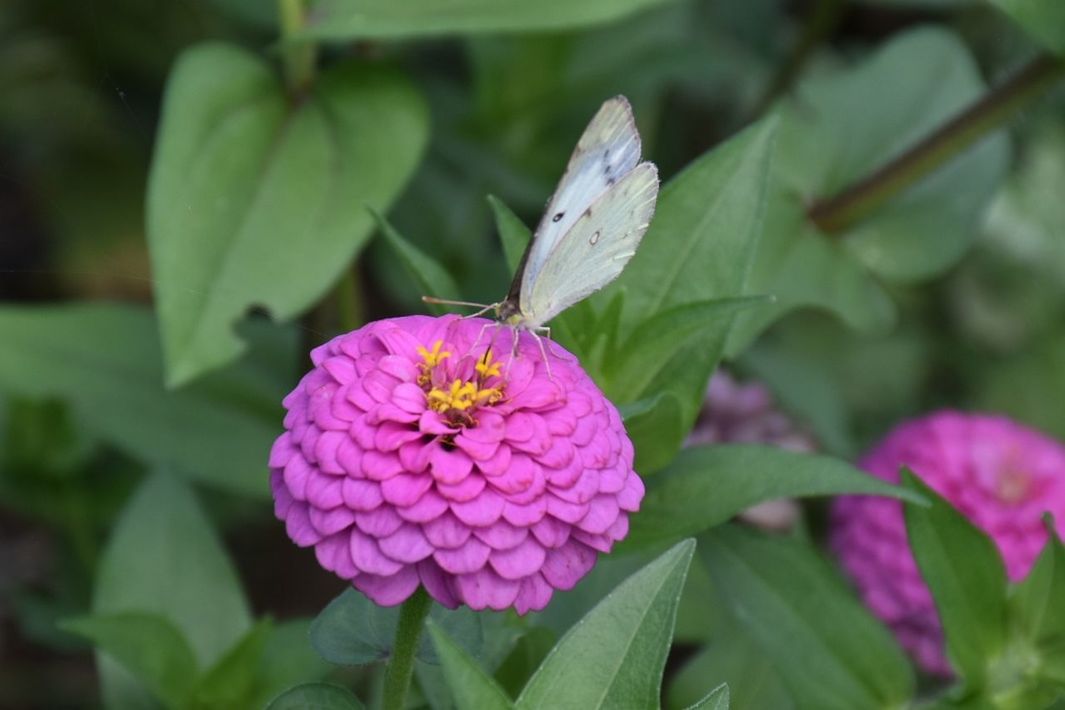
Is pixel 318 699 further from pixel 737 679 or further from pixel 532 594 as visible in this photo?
pixel 737 679

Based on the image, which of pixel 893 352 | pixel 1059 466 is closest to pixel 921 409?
pixel 893 352

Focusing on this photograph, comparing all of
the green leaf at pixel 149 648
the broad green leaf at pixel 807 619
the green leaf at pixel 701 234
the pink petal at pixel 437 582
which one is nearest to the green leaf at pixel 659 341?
the green leaf at pixel 701 234

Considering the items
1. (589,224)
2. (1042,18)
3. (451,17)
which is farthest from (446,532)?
(1042,18)

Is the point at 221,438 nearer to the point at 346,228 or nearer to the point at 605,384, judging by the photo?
the point at 346,228

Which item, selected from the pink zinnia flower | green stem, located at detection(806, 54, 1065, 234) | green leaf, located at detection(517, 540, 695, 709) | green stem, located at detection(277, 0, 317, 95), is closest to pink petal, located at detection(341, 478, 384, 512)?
the pink zinnia flower

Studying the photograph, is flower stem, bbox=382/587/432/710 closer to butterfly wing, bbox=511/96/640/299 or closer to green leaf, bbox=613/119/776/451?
butterfly wing, bbox=511/96/640/299

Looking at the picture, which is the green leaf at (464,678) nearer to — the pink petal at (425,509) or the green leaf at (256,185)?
the pink petal at (425,509)
